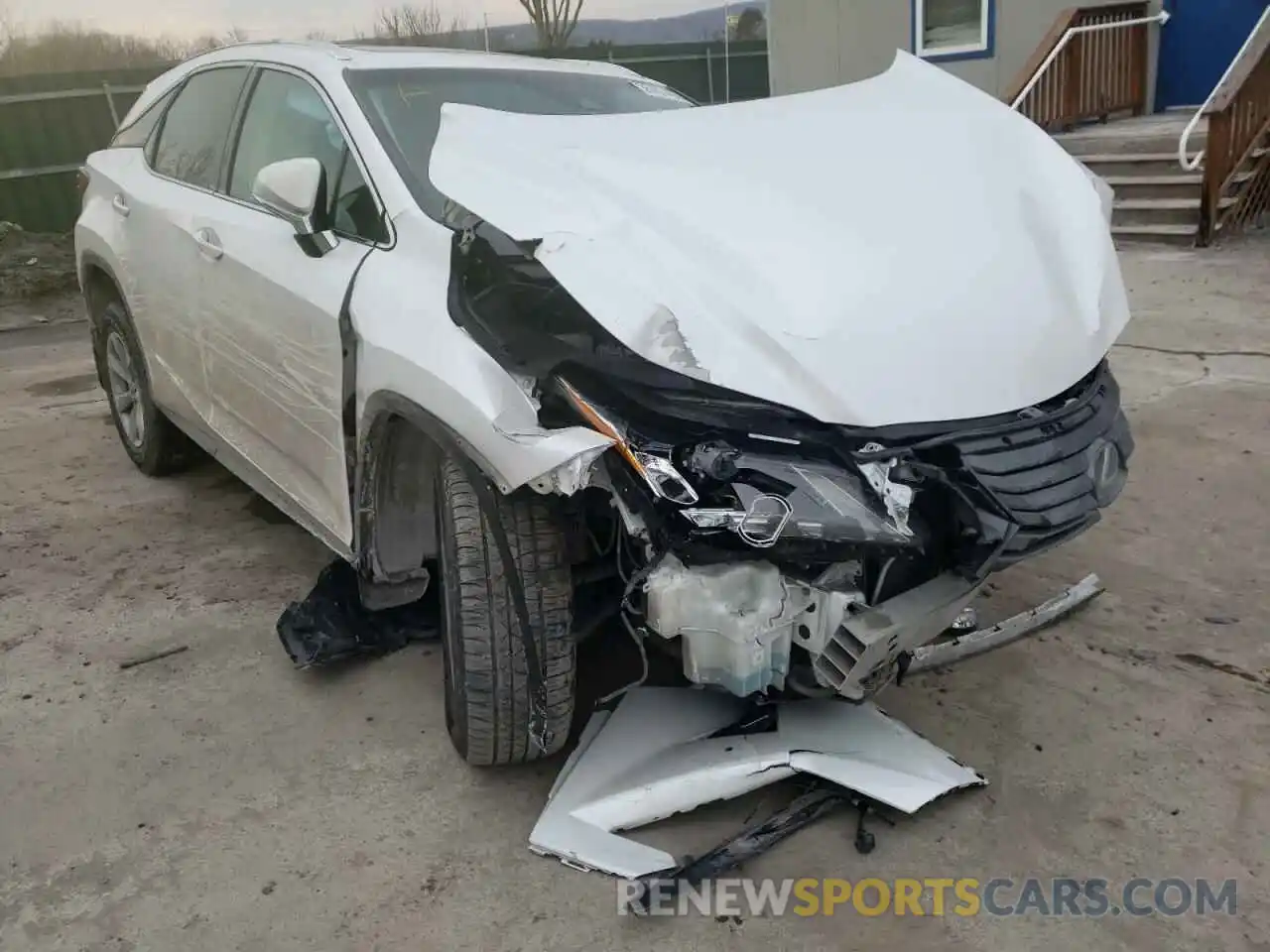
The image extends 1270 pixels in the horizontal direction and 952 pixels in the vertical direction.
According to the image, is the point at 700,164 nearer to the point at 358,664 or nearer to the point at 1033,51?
the point at 358,664

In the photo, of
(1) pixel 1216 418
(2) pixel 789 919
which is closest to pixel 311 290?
(2) pixel 789 919

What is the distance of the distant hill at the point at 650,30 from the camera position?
14781 millimetres

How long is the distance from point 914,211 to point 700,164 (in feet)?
1.79

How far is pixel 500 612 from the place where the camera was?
99.0 inches

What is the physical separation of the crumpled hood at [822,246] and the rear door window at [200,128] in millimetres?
1521

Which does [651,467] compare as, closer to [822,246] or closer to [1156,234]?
[822,246]

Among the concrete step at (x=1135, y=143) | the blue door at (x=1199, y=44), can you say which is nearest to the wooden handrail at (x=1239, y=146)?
the concrete step at (x=1135, y=143)

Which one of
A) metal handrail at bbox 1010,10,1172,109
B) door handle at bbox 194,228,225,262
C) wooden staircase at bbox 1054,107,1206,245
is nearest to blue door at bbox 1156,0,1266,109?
metal handrail at bbox 1010,10,1172,109

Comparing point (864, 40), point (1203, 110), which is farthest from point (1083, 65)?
point (864, 40)

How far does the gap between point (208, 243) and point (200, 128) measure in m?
0.75

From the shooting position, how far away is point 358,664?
3.40 metres

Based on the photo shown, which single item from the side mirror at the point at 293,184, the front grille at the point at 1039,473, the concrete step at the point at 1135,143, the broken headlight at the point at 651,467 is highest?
the side mirror at the point at 293,184

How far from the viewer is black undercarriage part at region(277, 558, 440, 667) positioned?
3283 mm

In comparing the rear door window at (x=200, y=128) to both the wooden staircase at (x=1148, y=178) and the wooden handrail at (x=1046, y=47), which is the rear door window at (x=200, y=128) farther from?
the wooden handrail at (x=1046, y=47)
